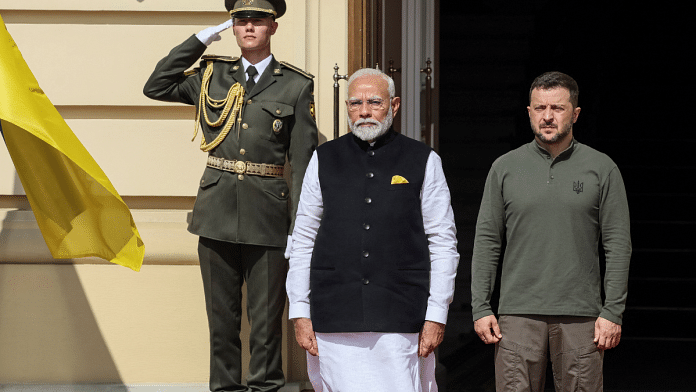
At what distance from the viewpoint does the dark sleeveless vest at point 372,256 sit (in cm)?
322

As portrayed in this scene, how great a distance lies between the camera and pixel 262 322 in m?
4.13

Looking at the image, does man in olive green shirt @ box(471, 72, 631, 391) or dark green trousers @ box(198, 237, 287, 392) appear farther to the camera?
dark green trousers @ box(198, 237, 287, 392)

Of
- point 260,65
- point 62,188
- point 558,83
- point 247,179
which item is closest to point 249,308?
point 247,179

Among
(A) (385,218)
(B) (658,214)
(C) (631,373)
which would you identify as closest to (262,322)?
(A) (385,218)

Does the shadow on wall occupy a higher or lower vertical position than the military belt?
lower

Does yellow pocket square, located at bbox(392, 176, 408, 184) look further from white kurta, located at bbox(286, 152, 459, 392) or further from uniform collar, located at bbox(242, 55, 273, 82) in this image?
uniform collar, located at bbox(242, 55, 273, 82)

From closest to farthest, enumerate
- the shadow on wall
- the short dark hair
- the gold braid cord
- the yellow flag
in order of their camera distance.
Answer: the short dark hair, the yellow flag, the gold braid cord, the shadow on wall

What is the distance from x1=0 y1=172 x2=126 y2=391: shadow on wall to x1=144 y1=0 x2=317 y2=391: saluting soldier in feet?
2.65

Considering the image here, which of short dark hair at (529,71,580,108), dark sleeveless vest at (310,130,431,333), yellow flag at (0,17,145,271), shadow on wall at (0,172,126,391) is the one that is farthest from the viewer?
shadow on wall at (0,172,126,391)

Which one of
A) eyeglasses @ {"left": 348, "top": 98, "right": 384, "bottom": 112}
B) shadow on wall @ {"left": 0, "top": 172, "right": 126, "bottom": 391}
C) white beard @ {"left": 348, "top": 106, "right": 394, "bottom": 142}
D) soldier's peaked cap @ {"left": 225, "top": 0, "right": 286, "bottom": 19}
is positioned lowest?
shadow on wall @ {"left": 0, "top": 172, "right": 126, "bottom": 391}

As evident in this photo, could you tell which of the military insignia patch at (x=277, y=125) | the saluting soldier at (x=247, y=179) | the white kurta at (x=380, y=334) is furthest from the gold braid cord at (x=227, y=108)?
the white kurta at (x=380, y=334)

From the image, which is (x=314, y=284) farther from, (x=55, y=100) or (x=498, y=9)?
(x=498, y=9)

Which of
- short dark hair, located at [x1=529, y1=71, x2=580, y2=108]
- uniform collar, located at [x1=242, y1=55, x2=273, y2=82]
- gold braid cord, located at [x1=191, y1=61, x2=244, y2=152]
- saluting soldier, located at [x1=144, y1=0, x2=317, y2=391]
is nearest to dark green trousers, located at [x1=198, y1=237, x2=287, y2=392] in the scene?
saluting soldier, located at [x1=144, y1=0, x2=317, y2=391]

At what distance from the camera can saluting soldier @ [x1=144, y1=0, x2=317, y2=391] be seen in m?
4.09
